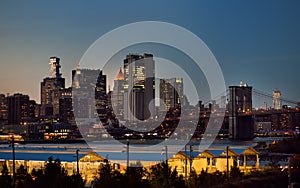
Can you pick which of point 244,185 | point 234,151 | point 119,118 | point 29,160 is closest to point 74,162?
point 29,160

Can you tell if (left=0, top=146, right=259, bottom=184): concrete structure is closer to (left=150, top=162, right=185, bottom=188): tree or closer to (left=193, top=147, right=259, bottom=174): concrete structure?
(left=193, top=147, right=259, bottom=174): concrete structure

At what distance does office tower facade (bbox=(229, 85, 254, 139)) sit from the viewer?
93.1 ft

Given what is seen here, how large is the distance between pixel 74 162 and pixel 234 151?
14.0ft

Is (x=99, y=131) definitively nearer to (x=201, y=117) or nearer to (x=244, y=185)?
(x=201, y=117)

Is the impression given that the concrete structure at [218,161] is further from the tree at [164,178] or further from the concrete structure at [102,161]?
the tree at [164,178]

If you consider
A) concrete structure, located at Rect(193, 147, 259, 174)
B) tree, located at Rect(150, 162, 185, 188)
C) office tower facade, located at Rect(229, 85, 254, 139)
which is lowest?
concrete structure, located at Rect(193, 147, 259, 174)

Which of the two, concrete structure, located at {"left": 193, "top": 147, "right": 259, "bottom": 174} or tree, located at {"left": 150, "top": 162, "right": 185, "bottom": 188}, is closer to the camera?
tree, located at {"left": 150, "top": 162, "right": 185, "bottom": 188}

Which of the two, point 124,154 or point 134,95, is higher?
point 134,95

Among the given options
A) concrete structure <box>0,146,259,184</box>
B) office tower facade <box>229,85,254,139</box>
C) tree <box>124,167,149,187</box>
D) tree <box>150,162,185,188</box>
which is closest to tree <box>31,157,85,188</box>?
tree <box>124,167,149,187</box>

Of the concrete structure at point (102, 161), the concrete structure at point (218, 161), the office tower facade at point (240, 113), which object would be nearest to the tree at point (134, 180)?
the concrete structure at point (102, 161)

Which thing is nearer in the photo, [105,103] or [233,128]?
[233,128]

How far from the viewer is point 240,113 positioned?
95.9 ft

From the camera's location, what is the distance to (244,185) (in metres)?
8.25

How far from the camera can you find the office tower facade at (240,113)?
93.1 ft
